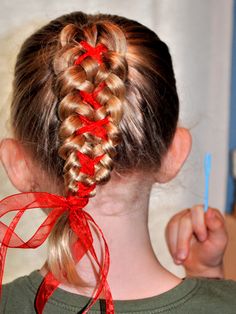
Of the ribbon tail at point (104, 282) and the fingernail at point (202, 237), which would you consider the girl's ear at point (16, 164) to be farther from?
the fingernail at point (202, 237)

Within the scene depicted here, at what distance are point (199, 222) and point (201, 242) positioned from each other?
0.04m

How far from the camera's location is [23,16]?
1373mm

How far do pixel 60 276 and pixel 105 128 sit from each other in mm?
188

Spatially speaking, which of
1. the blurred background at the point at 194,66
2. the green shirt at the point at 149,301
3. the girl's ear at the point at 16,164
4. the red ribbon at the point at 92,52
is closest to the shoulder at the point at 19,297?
the green shirt at the point at 149,301

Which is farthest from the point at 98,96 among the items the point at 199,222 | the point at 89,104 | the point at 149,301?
the point at 199,222

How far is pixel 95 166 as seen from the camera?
2.11 ft

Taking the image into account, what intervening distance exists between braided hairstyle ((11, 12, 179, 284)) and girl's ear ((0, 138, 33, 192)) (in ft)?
0.08

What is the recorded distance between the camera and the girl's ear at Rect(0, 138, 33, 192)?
0.75 meters

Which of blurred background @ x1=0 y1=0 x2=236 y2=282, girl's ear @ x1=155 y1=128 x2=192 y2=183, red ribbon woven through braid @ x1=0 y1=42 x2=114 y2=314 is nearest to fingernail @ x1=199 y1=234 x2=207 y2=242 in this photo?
girl's ear @ x1=155 y1=128 x2=192 y2=183

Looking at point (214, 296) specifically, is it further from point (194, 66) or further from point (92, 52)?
point (194, 66)

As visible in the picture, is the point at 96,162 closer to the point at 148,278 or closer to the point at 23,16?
the point at 148,278

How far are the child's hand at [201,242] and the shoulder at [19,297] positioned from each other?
315 mm

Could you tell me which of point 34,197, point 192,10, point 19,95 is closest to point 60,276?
point 34,197

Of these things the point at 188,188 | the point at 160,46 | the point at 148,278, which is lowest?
the point at 188,188
